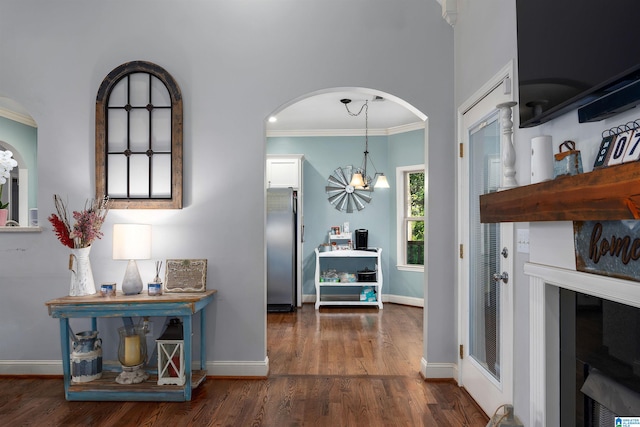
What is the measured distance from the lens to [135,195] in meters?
3.51

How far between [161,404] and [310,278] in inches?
156

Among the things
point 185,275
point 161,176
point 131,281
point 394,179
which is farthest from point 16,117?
point 394,179

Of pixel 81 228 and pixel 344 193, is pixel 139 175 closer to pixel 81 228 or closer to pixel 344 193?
pixel 81 228

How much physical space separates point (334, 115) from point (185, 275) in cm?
345

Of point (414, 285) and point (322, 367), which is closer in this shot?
point (322, 367)

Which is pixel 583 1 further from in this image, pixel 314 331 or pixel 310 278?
pixel 310 278

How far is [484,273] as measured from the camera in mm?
2895

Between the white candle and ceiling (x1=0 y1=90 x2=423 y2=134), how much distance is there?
9.07ft

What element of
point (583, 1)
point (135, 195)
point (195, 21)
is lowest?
point (135, 195)

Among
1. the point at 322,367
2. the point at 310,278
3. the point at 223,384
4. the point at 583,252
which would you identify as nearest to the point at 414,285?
the point at 310,278

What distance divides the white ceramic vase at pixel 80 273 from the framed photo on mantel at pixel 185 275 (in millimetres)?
545

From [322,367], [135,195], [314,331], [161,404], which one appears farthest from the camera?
[314,331]

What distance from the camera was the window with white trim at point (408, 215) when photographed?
6688mm

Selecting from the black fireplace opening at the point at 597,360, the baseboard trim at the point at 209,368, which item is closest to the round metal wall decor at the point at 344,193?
the baseboard trim at the point at 209,368
